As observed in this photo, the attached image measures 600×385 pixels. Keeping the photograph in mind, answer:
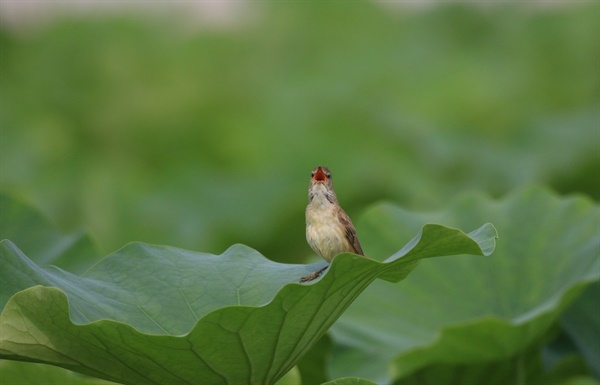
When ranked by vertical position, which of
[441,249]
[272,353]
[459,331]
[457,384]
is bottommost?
[457,384]

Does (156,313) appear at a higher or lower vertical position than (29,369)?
higher

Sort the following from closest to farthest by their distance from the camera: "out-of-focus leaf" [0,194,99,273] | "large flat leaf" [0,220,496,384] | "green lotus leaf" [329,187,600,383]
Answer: "large flat leaf" [0,220,496,384] → "out-of-focus leaf" [0,194,99,273] → "green lotus leaf" [329,187,600,383]

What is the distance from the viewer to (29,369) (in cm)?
202

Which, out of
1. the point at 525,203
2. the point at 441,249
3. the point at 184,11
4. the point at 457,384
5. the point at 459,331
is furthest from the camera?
the point at 184,11

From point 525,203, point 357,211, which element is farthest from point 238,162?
point 525,203

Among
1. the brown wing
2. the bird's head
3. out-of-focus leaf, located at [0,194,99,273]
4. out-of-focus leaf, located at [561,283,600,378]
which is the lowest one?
out-of-focus leaf, located at [561,283,600,378]

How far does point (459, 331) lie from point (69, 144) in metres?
4.13

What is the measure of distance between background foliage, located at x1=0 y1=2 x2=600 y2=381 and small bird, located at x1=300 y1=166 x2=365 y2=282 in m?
2.63

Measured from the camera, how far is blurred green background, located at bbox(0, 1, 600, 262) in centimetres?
499

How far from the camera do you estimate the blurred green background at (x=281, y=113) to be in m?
4.99

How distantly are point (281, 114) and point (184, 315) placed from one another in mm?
4417

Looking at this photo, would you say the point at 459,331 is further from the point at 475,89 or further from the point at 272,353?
the point at 475,89

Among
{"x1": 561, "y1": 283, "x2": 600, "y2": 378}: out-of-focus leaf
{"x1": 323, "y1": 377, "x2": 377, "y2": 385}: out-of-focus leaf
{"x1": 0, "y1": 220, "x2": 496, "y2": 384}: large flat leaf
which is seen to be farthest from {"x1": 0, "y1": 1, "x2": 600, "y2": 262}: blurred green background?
{"x1": 323, "y1": 377, "x2": 377, "y2": 385}: out-of-focus leaf

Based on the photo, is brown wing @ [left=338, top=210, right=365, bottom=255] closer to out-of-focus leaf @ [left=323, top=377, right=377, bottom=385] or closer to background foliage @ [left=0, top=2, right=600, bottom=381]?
out-of-focus leaf @ [left=323, top=377, right=377, bottom=385]
